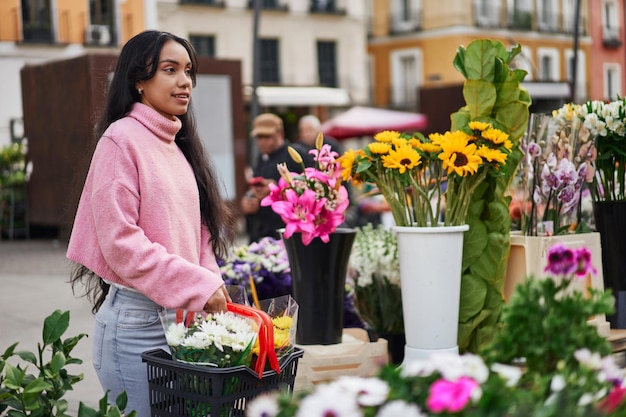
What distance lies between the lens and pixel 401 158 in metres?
3.77

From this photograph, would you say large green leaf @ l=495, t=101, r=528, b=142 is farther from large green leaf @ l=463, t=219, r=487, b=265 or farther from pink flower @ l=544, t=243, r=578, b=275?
pink flower @ l=544, t=243, r=578, b=275

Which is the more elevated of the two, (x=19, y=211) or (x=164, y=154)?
(x=164, y=154)

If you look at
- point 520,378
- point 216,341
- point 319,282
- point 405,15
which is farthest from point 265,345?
point 405,15

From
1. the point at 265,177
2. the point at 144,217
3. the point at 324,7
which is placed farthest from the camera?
the point at 324,7

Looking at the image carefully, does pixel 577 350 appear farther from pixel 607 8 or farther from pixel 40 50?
pixel 607 8

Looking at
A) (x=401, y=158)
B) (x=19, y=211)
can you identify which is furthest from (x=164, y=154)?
(x=19, y=211)

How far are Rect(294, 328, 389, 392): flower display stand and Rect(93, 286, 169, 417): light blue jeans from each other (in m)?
1.42

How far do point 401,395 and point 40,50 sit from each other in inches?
965

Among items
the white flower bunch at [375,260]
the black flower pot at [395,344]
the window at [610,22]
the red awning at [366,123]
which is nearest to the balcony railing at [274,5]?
the red awning at [366,123]

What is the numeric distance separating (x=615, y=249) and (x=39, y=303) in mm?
5922

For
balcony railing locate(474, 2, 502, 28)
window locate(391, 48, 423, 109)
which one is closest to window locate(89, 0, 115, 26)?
window locate(391, 48, 423, 109)

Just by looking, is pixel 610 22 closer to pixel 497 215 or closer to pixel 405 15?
pixel 405 15

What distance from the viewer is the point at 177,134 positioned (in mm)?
3186

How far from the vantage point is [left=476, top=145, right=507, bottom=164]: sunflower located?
148 inches
